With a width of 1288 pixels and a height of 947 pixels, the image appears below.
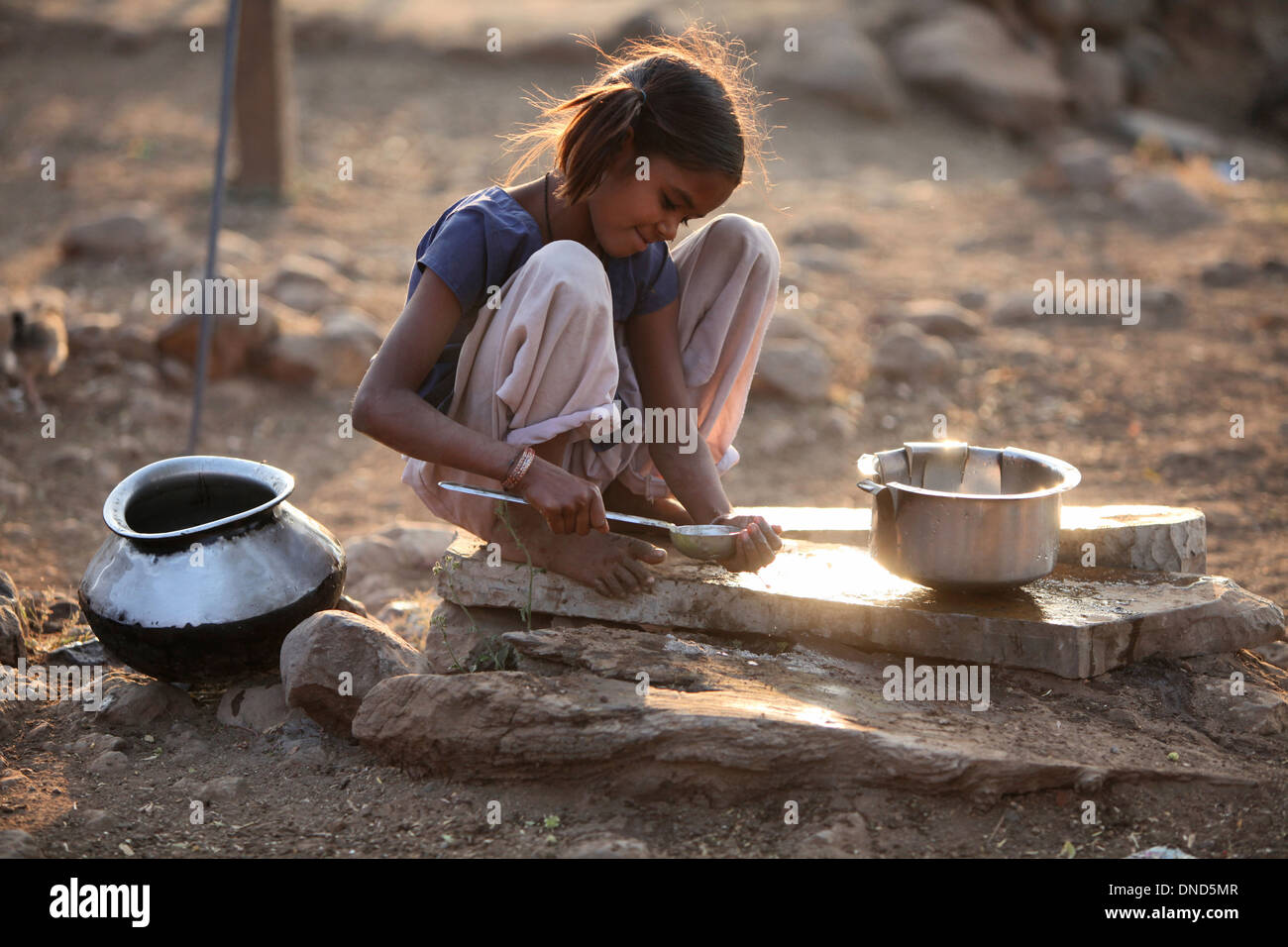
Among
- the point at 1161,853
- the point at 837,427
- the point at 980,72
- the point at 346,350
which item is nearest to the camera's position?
the point at 1161,853

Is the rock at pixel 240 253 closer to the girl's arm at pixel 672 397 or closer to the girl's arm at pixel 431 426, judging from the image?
the girl's arm at pixel 672 397

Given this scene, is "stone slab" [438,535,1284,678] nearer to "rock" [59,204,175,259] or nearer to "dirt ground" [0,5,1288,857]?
"dirt ground" [0,5,1288,857]

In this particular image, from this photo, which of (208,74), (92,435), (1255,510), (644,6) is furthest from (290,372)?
(644,6)

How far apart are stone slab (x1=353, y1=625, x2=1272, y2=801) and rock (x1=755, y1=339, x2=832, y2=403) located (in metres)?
2.99

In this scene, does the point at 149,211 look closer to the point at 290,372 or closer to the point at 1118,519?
the point at 290,372

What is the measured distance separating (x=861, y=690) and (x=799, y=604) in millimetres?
263

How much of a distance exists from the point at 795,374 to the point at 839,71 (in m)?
7.32

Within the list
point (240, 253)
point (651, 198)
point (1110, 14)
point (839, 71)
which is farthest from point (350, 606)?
point (1110, 14)

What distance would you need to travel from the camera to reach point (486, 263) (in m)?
2.64

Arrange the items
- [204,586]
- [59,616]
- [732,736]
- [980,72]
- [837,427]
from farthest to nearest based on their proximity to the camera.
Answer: [980,72] → [837,427] → [59,616] → [204,586] → [732,736]

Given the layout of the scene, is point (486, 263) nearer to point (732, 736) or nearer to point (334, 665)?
point (334, 665)

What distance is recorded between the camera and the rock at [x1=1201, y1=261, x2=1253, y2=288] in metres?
7.47

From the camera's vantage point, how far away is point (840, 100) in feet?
38.7

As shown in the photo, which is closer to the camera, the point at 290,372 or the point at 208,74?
the point at 290,372
